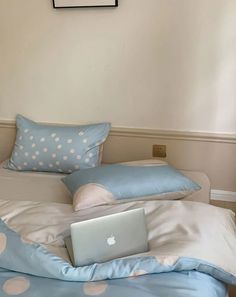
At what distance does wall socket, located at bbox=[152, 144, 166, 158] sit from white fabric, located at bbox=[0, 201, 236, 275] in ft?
2.35

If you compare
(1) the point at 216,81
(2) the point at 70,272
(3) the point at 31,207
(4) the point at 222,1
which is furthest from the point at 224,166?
(2) the point at 70,272

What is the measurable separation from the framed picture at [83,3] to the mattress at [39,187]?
1.01 meters

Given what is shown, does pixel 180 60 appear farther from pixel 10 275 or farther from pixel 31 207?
pixel 10 275

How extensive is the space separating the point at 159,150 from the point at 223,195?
49 cm

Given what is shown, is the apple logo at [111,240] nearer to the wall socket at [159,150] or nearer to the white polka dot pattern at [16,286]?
the white polka dot pattern at [16,286]

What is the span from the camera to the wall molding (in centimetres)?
228

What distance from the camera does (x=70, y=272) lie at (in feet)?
4.21

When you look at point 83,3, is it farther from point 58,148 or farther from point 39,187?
point 39,187

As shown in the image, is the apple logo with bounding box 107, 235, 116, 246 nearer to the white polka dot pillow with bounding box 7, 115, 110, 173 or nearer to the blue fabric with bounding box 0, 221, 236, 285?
the blue fabric with bounding box 0, 221, 236, 285

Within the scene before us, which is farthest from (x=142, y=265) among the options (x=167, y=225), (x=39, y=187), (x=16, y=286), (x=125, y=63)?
(x=125, y=63)

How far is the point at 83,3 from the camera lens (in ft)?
7.32

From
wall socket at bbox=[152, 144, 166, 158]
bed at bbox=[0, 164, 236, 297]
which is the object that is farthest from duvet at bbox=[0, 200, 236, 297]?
wall socket at bbox=[152, 144, 166, 158]

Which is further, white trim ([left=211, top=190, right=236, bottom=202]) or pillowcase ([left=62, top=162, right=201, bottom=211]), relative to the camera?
white trim ([left=211, top=190, right=236, bottom=202])

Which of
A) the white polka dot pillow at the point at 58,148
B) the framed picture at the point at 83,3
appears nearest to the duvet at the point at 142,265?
the white polka dot pillow at the point at 58,148
